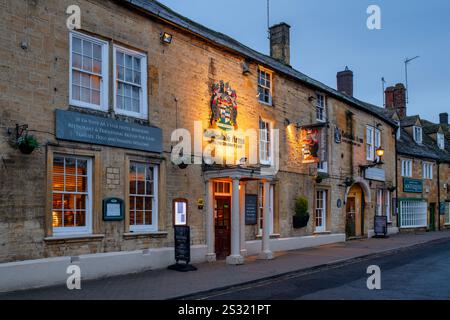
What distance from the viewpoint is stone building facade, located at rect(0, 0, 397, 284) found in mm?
10898

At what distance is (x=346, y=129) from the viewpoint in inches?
958

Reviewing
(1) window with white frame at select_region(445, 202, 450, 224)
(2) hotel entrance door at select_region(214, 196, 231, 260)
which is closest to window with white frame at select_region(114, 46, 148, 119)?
(2) hotel entrance door at select_region(214, 196, 231, 260)

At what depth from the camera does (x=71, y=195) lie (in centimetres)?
1188

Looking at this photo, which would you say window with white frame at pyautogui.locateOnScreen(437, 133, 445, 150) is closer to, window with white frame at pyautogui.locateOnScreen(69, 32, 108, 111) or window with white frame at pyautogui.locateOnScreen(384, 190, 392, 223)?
window with white frame at pyautogui.locateOnScreen(384, 190, 392, 223)

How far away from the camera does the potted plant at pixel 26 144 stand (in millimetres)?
10531

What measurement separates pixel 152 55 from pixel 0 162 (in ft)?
18.0

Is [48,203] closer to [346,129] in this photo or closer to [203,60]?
[203,60]

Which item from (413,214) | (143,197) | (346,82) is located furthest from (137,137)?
(413,214)

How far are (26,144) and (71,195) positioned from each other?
1.89 m

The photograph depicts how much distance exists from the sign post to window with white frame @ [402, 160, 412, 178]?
70.1ft

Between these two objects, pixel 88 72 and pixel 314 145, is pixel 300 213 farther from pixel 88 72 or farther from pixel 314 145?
pixel 88 72

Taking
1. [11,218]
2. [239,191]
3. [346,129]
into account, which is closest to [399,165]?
[346,129]

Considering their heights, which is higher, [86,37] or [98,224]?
[86,37]
